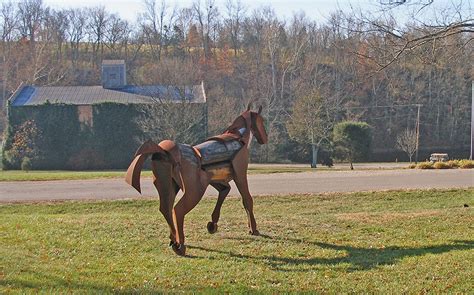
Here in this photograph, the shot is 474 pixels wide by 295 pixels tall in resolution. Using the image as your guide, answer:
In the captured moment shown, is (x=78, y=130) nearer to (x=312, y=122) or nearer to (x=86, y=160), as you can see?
(x=86, y=160)

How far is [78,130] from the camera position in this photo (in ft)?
144

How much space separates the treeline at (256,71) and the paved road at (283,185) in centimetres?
1889

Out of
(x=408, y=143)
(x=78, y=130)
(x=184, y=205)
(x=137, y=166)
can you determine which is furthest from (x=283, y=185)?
(x=408, y=143)

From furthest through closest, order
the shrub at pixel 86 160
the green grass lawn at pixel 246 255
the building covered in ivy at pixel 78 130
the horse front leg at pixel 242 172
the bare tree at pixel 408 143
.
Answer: the bare tree at pixel 408 143
the shrub at pixel 86 160
the building covered in ivy at pixel 78 130
the horse front leg at pixel 242 172
the green grass lawn at pixel 246 255

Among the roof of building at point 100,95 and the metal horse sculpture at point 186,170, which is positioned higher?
the roof of building at point 100,95

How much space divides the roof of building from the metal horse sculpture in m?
30.5

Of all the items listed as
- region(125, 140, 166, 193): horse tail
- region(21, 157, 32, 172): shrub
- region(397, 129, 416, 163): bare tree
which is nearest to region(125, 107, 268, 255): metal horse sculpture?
region(125, 140, 166, 193): horse tail

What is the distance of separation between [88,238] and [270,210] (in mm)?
6229

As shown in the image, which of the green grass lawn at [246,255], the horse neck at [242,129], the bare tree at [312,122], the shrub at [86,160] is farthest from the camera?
the shrub at [86,160]

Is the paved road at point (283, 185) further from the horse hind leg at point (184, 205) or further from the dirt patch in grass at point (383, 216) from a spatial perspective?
the horse hind leg at point (184, 205)

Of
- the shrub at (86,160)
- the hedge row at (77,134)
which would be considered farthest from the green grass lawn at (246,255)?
the hedge row at (77,134)

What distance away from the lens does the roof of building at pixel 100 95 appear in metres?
41.9

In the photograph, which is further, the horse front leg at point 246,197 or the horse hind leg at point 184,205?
the horse front leg at point 246,197

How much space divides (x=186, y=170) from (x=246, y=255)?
59.0 inches
